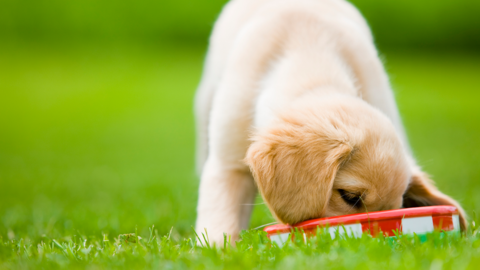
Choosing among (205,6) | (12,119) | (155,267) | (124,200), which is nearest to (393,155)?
(155,267)

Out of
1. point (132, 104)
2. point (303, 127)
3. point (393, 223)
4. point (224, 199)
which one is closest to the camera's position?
point (393, 223)

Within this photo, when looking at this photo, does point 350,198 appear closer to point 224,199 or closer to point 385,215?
point 385,215

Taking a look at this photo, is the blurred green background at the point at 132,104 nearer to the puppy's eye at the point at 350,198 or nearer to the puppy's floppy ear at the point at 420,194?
the puppy's floppy ear at the point at 420,194

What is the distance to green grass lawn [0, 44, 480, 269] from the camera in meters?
1.94

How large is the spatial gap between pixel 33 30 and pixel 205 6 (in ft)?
22.8

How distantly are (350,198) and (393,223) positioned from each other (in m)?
0.27

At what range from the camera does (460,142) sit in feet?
24.5

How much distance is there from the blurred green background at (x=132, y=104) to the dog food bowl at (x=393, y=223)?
3.55 feet

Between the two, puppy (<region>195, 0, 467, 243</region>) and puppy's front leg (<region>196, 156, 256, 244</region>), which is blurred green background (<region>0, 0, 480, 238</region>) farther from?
puppy (<region>195, 0, 467, 243</region>)

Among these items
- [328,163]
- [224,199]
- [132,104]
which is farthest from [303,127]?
[132,104]

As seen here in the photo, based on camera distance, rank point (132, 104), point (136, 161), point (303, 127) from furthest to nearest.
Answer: point (132, 104)
point (136, 161)
point (303, 127)

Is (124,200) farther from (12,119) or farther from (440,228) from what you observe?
(12,119)

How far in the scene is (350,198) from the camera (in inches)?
92.8

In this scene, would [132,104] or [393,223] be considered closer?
[393,223]
